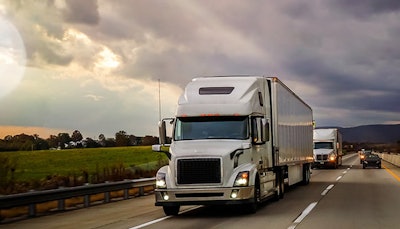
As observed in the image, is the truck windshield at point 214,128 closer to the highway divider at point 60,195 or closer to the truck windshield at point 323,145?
the highway divider at point 60,195

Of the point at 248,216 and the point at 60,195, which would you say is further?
the point at 60,195

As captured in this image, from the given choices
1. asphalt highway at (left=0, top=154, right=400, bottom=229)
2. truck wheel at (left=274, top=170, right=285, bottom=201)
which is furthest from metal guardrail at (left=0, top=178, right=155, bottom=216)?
truck wheel at (left=274, top=170, right=285, bottom=201)

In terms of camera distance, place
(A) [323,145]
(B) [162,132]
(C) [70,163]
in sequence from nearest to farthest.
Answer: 1. (B) [162,132]
2. (C) [70,163]
3. (A) [323,145]

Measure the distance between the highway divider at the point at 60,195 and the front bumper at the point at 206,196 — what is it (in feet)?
11.8

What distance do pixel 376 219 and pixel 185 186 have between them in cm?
459

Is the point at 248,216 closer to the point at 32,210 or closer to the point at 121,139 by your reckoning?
the point at 32,210

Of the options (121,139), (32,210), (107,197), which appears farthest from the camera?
(121,139)

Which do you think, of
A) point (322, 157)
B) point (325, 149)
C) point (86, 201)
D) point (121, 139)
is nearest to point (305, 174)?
point (86, 201)

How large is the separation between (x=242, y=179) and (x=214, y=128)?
1.70 metres

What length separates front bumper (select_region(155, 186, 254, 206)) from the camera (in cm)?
1427

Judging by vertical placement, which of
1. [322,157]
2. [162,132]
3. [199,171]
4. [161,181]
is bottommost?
[161,181]

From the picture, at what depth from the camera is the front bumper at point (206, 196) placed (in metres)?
14.3

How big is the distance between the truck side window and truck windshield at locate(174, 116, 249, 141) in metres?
0.21

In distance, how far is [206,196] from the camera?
14.3 m
